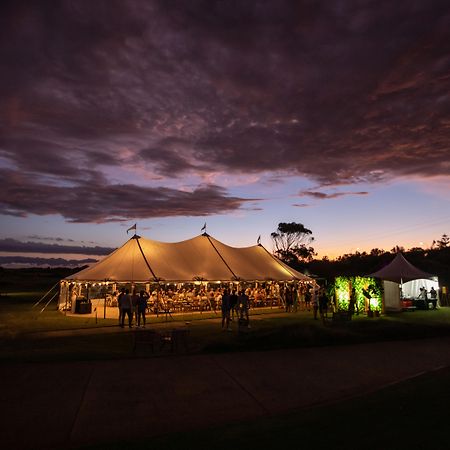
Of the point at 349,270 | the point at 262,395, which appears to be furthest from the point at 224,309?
the point at 349,270

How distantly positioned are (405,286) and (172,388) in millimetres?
24193

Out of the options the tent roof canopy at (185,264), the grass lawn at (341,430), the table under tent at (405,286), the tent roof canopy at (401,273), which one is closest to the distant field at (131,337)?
the tent roof canopy at (185,264)

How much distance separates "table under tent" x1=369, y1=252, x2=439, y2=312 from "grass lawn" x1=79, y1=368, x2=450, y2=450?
1556cm

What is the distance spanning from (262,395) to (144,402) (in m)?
1.77

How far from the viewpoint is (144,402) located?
5.82 meters

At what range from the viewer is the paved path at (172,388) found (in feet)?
16.1

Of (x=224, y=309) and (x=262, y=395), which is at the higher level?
(x=224, y=309)

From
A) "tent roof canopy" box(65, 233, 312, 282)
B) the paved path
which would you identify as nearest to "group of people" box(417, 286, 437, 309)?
"tent roof canopy" box(65, 233, 312, 282)

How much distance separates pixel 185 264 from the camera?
21.3m

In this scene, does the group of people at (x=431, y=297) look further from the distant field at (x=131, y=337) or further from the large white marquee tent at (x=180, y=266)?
the distant field at (x=131, y=337)

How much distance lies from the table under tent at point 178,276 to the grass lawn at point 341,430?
13669mm

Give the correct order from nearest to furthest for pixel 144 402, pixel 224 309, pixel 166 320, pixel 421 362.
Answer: pixel 144 402 → pixel 421 362 → pixel 224 309 → pixel 166 320

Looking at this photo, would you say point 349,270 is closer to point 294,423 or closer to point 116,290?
point 116,290

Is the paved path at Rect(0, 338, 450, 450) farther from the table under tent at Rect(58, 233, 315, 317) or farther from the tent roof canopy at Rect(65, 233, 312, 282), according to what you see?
the tent roof canopy at Rect(65, 233, 312, 282)
